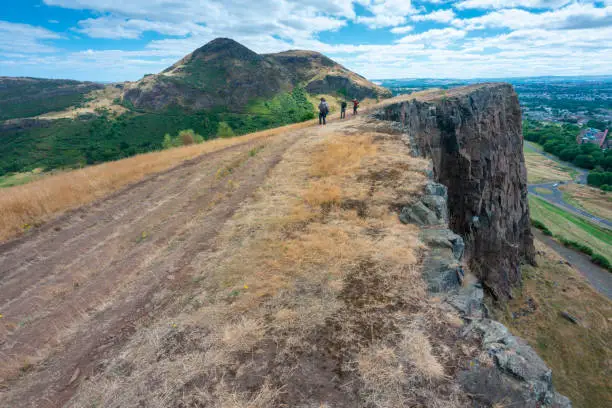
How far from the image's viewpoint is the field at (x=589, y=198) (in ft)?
235

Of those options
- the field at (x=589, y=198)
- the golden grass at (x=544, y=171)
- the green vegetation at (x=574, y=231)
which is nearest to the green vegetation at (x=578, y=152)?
the field at (x=589, y=198)

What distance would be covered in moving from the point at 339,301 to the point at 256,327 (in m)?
2.04

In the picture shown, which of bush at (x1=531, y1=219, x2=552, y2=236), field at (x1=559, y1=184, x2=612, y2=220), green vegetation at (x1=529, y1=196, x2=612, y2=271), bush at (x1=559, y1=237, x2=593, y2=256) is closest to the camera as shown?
bush at (x1=559, y1=237, x2=593, y2=256)

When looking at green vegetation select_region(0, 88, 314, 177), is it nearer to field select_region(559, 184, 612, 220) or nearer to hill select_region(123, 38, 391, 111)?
hill select_region(123, 38, 391, 111)

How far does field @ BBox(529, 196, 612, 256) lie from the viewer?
181 ft

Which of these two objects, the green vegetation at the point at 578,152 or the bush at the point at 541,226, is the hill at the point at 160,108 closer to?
the bush at the point at 541,226

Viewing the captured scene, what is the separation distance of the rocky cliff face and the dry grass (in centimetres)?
2277

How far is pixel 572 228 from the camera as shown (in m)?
60.8

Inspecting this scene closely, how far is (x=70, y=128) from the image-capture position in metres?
133

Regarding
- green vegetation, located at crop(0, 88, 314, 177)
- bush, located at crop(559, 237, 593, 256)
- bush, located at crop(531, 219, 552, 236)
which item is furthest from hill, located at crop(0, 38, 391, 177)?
bush, located at crop(559, 237, 593, 256)

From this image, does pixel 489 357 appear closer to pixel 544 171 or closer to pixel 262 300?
pixel 262 300

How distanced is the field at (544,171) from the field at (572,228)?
2746cm

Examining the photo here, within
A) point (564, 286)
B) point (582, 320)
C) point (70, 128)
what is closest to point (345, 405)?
point (582, 320)

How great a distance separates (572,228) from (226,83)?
172 meters
